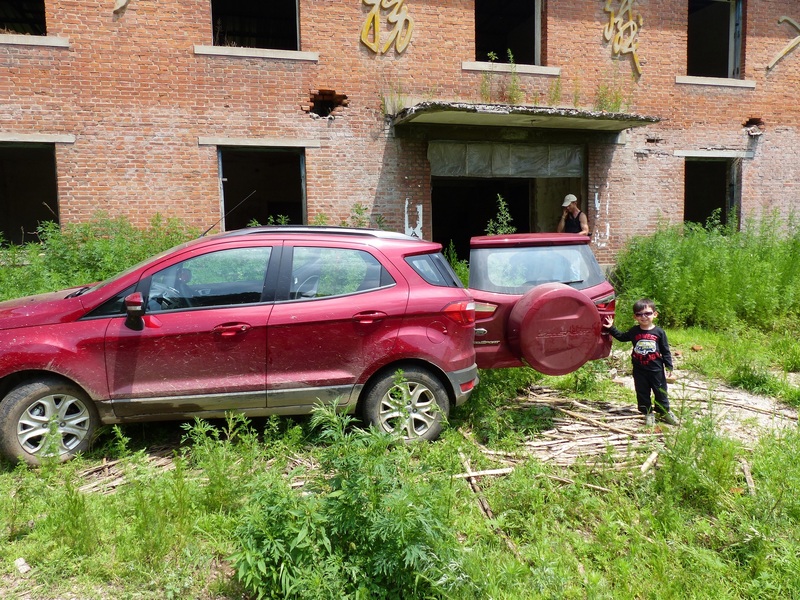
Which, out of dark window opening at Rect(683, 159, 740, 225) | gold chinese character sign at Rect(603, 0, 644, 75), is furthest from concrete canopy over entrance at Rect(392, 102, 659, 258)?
dark window opening at Rect(683, 159, 740, 225)

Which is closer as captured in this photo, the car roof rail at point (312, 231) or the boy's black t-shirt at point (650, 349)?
the car roof rail at point (312, 231)

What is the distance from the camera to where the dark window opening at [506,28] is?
16.3 m

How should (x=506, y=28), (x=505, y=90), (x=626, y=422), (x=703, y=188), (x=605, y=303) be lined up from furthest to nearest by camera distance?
(x=506, y=28) → (x=703, y=188) → (x=505, y=90) → (x=605, y=303) → (x=626, y=422)

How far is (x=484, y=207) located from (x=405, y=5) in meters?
8.48

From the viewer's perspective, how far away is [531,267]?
5707 millimetres

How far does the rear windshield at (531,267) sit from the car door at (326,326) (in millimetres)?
1200

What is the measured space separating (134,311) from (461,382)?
2.70 m

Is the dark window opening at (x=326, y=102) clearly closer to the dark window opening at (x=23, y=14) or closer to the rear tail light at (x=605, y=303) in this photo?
the rear tail light at (x=605, y=303)

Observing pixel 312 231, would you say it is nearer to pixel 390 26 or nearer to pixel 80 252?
pixel 80 252

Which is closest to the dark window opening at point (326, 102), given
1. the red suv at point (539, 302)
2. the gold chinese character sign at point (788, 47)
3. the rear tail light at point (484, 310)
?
the red suv at point (539, 302)

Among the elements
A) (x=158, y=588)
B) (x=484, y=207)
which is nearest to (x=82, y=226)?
(x=158, y=588)

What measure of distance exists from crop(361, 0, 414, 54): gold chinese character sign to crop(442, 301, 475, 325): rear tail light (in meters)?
7.38

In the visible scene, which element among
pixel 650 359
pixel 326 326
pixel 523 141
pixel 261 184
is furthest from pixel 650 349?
pixel 261 184

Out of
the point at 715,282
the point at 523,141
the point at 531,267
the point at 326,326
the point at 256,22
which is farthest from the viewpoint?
the point at 256,22
